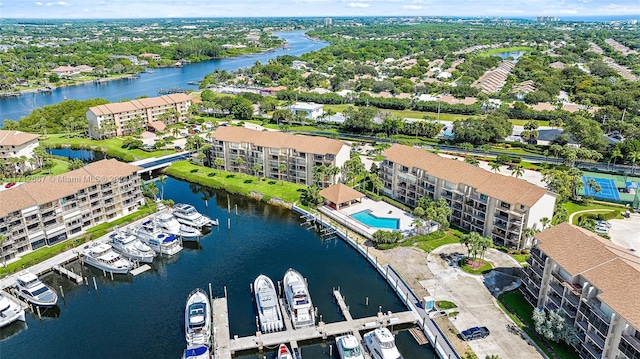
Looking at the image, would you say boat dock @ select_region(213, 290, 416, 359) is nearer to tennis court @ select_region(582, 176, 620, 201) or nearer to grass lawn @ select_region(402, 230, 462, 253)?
grass lawn @ select_region(402, 230, 462, 253)

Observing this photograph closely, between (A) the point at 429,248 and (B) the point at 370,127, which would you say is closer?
(A) the point at 429,248

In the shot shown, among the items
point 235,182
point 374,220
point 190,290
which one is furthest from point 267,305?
point 235,182

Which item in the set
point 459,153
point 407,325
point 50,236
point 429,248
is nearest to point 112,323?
point 50,236

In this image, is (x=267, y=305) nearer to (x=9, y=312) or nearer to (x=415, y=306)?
(x=415, y=306)

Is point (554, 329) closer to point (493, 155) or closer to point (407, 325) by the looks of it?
point (407, 325)

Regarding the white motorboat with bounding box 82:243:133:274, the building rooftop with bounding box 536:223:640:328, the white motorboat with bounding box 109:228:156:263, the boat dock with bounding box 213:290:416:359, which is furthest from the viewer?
the white motorboat with bounding box 109:228:156:263

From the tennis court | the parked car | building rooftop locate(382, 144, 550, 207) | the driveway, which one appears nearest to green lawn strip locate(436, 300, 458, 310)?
the driveway

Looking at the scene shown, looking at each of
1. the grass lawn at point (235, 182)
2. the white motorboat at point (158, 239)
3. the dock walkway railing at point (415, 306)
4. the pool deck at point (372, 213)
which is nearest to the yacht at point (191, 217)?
the white motorboat at point (158, 239)
